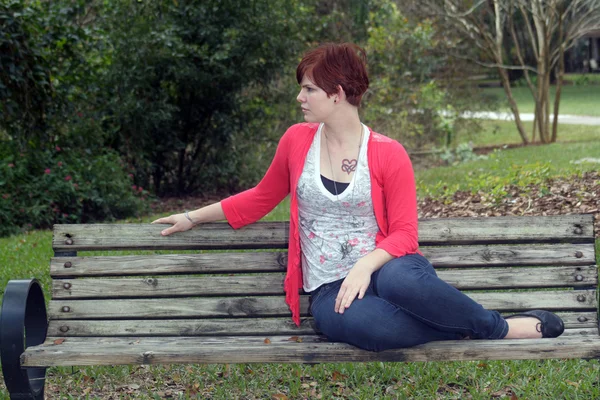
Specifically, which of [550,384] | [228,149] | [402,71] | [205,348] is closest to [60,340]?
[205,348]

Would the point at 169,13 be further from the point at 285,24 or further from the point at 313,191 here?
the point at 313,191

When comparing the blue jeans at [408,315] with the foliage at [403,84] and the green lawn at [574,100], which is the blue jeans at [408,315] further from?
the green lawn at [574,100]

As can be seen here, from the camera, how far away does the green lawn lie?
2690cm

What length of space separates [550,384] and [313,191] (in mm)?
1527

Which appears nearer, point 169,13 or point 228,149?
point 169,13

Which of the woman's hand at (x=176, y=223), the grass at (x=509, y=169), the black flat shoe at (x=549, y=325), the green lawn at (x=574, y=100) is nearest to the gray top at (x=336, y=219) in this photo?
the woman's hand at (x=176, y=223)

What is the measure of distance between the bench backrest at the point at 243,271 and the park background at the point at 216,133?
49cm

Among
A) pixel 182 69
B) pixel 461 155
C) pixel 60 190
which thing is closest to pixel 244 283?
pixel 60 190

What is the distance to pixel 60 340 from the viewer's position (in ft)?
11.6

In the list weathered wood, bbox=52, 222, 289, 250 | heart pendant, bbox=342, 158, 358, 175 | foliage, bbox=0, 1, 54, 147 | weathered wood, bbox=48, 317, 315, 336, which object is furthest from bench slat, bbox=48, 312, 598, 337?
foliage, bbox=0, 1, 54, 147

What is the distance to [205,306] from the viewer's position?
372cm

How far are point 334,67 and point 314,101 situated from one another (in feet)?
0.53

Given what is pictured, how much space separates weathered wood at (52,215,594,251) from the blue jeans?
0.39 meters

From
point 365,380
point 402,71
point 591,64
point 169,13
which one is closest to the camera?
point 365,380
